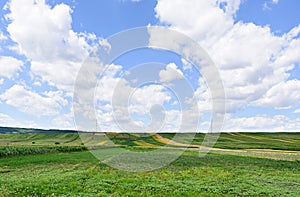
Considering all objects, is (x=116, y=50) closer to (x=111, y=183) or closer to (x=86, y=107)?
(x=86, y=107)

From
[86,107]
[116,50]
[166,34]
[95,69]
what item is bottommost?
[86,107]

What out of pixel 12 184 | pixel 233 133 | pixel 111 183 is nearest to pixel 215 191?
pixel 111 183

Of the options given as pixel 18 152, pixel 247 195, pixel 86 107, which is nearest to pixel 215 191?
pixel 247 195

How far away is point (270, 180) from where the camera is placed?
22594 mm

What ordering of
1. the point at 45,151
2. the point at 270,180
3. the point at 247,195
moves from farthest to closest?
the point at 45,151 < the point at 270,180 < the point at 247,195

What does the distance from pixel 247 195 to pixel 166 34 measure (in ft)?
83.7

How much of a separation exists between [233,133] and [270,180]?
105 meters

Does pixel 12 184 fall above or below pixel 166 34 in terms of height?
below

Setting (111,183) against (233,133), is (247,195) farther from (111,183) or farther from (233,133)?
(233,133)

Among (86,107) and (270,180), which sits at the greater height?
(86,107)

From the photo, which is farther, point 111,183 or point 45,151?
point 45,151

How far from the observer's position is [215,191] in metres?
17.6

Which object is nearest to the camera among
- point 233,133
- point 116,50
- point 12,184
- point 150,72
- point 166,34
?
point 12,184

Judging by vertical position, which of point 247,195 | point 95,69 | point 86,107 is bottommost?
point 247,195
